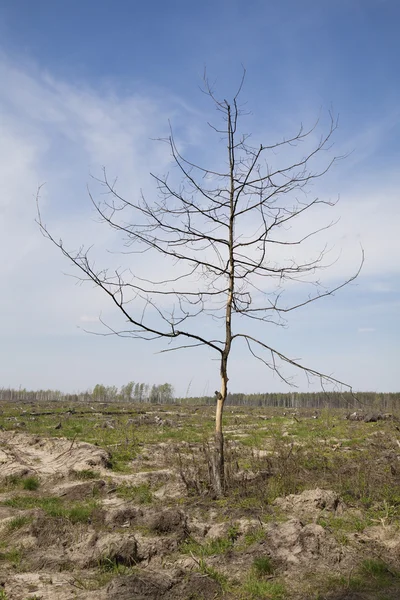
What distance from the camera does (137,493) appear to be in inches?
312

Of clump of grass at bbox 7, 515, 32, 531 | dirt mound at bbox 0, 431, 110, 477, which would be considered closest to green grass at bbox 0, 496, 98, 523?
clump of grass at bbox 7, 515, 32, 531

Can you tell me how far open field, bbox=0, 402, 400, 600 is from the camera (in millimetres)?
4355

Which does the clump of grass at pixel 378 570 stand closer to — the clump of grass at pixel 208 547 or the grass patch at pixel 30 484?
the clump of grass at pixel 208 547

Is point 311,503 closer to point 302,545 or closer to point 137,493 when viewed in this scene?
point 302,545

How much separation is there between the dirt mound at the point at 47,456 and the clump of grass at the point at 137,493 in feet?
5.64

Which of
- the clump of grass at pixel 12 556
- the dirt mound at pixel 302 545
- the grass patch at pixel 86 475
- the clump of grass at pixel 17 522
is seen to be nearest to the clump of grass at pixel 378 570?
the dirt mound at pixel 302 545

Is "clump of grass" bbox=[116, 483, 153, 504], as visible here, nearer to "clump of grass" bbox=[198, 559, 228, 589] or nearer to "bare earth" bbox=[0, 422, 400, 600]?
"bare earth" bbox=[0, 422, 400, 600]

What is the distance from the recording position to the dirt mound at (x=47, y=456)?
32.6ft

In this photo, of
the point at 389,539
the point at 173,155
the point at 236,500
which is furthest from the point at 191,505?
the point at 173,155

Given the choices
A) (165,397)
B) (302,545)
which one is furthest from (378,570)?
(165,397)

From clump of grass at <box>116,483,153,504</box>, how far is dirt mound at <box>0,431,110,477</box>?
5.64 ft

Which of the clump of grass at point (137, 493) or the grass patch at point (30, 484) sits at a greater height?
the clump of grass at point (137, 493)

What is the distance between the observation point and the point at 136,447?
12328 mm

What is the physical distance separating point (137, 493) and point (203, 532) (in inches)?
98.8
